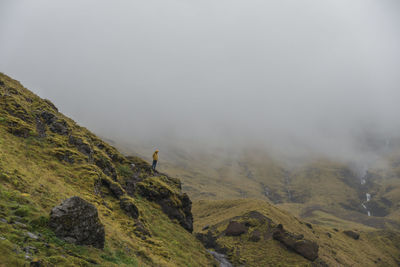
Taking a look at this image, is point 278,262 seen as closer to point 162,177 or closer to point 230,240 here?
point 230,240

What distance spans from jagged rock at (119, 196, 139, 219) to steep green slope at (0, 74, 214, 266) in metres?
A: 0.31

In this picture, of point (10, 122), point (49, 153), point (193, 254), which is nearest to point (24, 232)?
point (49, 153)

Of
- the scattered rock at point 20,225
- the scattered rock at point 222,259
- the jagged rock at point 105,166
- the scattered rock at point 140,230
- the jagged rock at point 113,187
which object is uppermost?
the jagged rock at point 105,166

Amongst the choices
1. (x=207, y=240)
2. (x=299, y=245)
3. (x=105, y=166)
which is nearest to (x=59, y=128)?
(x=105, y=166)

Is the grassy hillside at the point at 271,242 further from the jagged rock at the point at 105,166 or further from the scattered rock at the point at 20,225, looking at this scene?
the scattered rock at the point at 20,225

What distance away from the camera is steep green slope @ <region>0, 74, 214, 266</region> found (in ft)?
43.5

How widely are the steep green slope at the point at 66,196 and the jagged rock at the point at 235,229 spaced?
2540 centimetres

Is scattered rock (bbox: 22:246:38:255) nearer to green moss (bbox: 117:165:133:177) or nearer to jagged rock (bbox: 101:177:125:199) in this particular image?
jagged rock (bbox: 101:177:125:199)

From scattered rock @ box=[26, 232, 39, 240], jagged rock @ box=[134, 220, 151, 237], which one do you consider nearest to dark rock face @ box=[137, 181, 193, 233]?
jagged rock @ box=[134, 220, 151, 237]

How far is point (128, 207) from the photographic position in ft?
95.6

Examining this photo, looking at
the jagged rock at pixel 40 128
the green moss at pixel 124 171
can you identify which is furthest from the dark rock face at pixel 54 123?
the green moss at pixel 124 171

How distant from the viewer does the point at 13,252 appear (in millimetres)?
10914

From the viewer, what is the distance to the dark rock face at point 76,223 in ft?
47.9

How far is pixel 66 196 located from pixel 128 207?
1014cm
